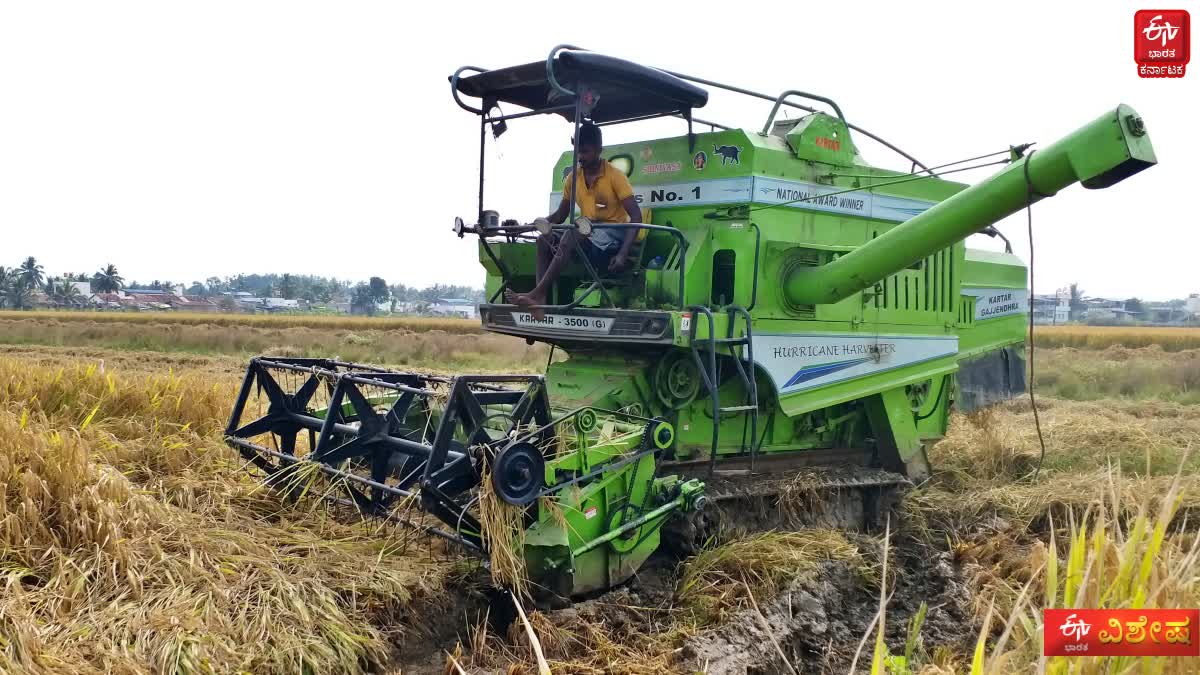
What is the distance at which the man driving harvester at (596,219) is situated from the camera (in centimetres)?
612

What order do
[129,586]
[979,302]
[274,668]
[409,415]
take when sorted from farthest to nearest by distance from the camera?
1. [979,302]
2. [409,415]
3. [129,586]
4. [274,668]

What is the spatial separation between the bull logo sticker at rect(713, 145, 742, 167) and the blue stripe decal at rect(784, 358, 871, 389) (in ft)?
5.20

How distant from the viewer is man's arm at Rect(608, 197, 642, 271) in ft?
20.0

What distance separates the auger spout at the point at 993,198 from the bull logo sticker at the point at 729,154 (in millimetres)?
952

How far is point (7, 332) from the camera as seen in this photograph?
2638cm

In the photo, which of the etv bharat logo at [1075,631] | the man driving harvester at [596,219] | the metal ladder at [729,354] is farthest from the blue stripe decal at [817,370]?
the etv bharat logo at [1075,631]

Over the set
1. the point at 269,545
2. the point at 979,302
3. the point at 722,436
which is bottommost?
the point at 269,545

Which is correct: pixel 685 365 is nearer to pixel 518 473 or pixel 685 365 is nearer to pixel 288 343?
pixel 518 473

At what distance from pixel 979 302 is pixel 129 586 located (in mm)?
7328

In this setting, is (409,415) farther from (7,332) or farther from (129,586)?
(7,332)

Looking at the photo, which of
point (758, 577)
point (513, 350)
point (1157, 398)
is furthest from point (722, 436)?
point (513, 350)

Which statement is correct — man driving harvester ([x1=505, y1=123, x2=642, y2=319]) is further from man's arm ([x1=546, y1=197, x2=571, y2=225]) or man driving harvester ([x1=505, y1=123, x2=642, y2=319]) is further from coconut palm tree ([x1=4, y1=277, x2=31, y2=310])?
coconut palm tree ([x1=4, y1=277, x2=31, y2=310])

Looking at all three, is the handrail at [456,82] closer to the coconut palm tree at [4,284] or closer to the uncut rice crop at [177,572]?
the uncut rice crop at [177,572]

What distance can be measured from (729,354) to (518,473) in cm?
205
